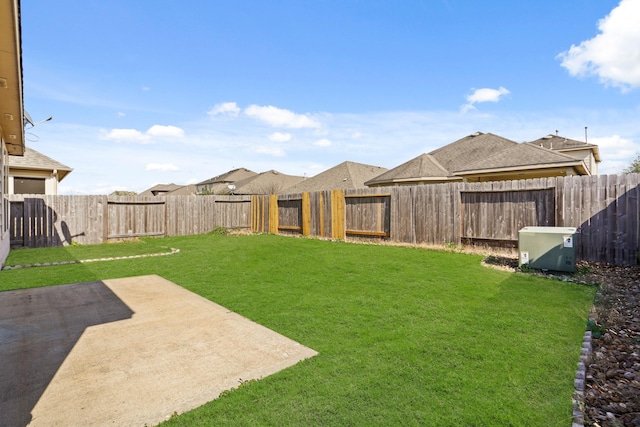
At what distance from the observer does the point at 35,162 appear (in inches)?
655

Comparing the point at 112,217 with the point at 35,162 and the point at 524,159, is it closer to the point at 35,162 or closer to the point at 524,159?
the point at 35,162

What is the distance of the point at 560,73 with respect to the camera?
12.3 m

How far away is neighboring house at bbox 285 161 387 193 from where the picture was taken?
80.6 ft

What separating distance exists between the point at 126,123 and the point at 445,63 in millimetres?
15877

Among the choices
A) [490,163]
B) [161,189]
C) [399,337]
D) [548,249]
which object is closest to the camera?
[399,337]

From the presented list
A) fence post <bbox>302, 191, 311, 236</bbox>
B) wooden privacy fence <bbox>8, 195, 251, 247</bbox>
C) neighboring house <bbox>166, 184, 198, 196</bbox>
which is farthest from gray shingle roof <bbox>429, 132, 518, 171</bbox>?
neighboring house <bbox>166, 184, 198, 196</bbox>

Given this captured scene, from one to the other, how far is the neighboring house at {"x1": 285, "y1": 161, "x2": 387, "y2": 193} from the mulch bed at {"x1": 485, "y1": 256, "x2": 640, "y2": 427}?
18.9m

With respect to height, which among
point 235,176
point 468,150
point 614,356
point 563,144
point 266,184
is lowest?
point 614,356

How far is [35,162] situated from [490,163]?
21736 millimetres

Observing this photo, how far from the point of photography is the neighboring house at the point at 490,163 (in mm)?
12211

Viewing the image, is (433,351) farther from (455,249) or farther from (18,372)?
(455,249)

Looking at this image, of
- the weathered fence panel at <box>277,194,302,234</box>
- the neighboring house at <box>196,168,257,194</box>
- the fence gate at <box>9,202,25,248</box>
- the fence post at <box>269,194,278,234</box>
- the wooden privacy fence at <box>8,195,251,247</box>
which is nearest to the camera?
the fence gate at <box>9,202,25,248</box>

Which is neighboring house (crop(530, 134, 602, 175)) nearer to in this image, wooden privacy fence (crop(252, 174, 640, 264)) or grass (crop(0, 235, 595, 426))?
wooden privacy fence (crop(252, 174, 640, 264))

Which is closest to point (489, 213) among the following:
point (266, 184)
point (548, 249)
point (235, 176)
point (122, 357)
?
point (548, 249)
